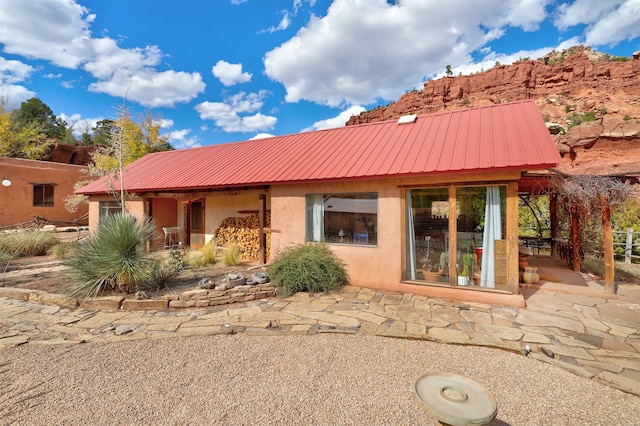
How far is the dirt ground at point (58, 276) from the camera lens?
655cm

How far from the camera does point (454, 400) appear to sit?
2230mm

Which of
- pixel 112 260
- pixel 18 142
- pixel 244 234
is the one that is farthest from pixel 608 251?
pixel 18 142

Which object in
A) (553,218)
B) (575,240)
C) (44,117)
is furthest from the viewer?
(44,117)

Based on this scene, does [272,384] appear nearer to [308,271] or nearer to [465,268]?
[308,271]

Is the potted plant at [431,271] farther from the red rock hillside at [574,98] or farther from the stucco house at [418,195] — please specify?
the red rock hillside at [574,98]

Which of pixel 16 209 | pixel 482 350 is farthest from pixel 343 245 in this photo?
pixel 16 209

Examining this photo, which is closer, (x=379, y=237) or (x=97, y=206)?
(x=379, y=237)

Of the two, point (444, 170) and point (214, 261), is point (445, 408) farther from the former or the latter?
point (214, 261)

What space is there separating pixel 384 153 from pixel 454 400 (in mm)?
6002

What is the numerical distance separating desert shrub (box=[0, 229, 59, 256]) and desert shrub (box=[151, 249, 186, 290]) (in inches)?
282

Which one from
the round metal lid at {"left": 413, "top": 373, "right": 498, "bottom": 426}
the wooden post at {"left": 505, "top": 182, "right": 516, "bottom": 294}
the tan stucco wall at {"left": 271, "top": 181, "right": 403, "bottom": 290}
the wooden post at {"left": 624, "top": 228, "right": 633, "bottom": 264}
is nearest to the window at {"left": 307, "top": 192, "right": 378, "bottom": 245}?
the tan stucco wall at {"left": 271, "top": 181, "right": 403, "bottom": 290}

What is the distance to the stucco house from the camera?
230 inches

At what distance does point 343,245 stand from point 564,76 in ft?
160

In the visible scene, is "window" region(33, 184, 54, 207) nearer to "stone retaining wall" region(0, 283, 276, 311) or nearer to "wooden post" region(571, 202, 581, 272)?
"stone retaining wall" region(0, 283, 276, 311)
